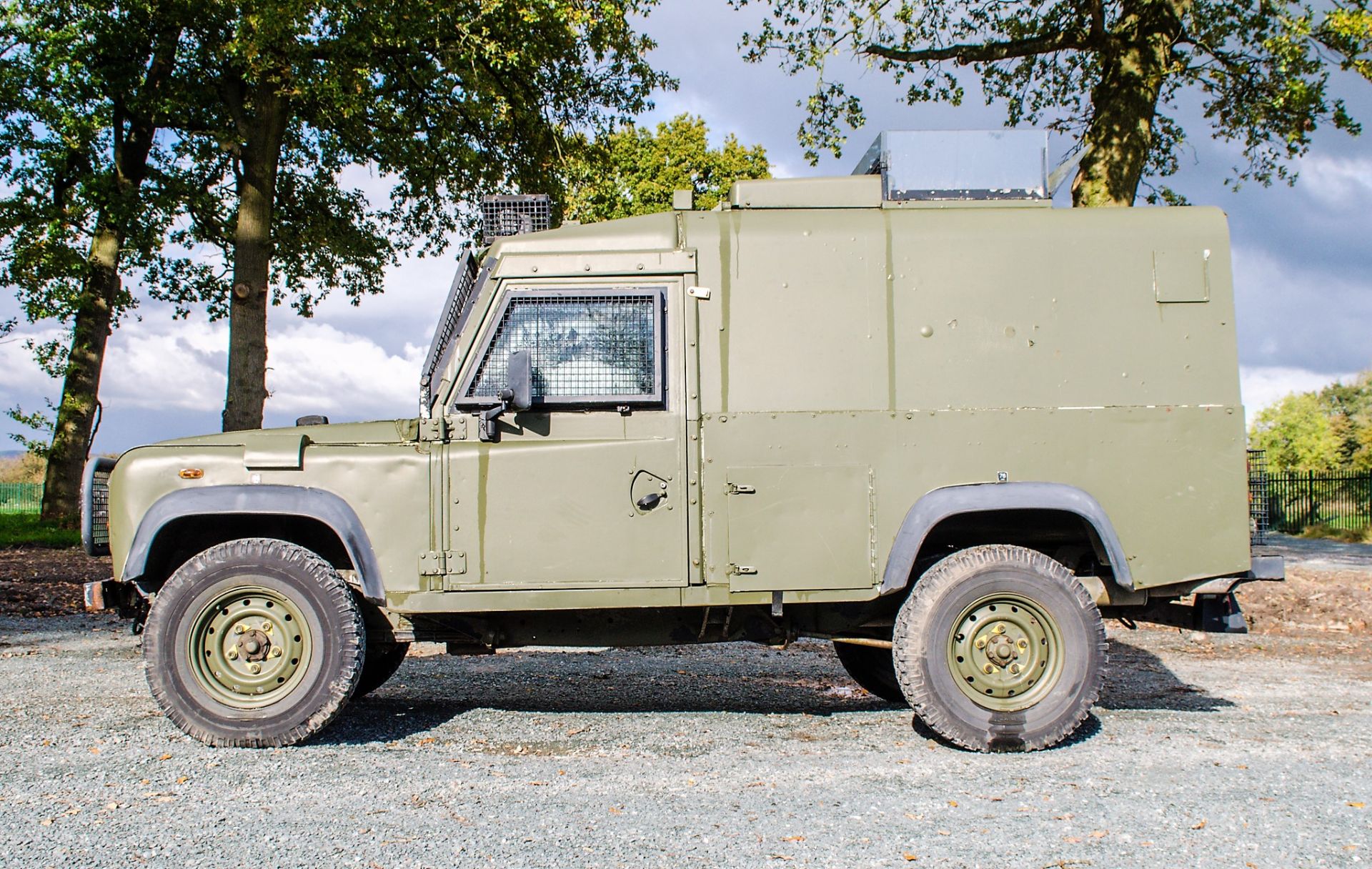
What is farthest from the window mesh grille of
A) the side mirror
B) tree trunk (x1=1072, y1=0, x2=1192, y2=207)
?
tree trunk (x1=1072, y1=0, x2=1192, y2=207)

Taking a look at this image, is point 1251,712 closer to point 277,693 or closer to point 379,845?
point 379,845

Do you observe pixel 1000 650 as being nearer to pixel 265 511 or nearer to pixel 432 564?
pixel 432 564

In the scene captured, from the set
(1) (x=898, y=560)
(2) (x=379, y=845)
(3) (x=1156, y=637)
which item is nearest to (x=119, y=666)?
(2) (x=379, y=845)

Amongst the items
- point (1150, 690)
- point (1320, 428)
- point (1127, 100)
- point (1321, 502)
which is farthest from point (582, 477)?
point (1320, 428)

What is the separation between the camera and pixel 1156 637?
9.05 meters

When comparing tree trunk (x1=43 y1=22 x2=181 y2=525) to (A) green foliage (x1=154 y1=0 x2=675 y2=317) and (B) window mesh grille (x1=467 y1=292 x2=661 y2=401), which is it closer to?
(A) green foliage (x1=154 y1=0 x2=675 y2=317)

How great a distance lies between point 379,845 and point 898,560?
2640 mm

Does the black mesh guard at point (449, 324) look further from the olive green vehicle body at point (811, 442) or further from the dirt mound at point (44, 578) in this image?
the dirt mound at point (44, 578)

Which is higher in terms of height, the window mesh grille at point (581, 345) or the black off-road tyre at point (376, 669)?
the window mesh grille at point (581, 345)

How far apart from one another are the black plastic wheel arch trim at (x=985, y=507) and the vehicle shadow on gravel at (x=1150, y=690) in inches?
54.7

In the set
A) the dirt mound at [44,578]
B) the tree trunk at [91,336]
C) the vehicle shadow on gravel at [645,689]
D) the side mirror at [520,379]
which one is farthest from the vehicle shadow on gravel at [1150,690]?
the tree trunk at [91,336]

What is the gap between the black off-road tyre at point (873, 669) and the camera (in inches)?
247

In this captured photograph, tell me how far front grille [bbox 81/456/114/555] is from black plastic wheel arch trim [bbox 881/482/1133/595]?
12.9 feet

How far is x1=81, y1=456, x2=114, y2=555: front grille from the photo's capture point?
5191mm
